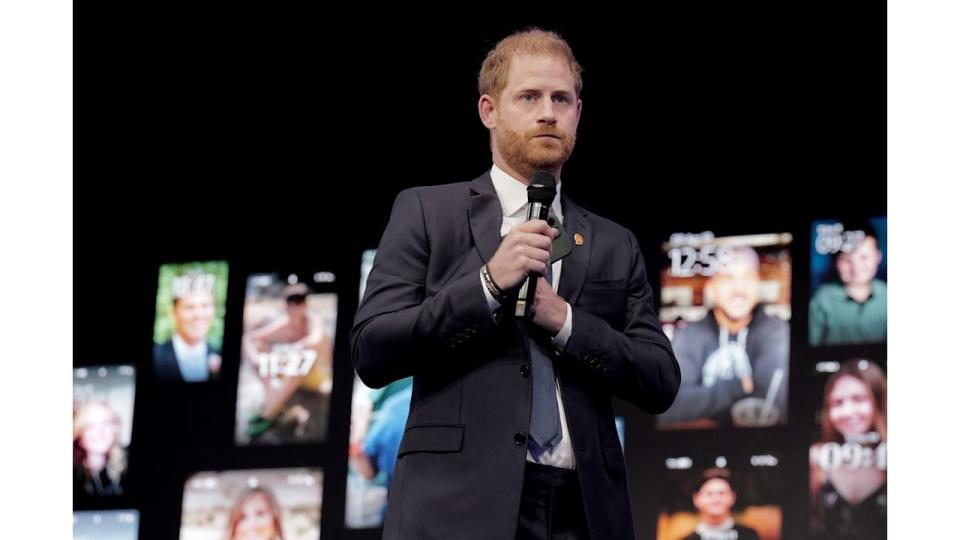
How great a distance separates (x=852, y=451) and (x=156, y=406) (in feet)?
10.5

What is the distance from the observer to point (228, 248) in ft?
22.4

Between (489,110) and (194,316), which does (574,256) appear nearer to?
(489,110)

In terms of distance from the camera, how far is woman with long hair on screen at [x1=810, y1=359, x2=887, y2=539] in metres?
5.66

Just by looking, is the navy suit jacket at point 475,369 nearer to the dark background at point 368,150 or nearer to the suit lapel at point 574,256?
the suit lapel at point 574,256

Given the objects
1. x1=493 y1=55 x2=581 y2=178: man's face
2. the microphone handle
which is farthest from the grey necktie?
x1=493 y1=55 x2=581 y2=178: man's face

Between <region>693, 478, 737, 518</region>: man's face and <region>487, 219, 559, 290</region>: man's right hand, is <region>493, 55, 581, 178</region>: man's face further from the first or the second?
<region>693, 478, 737, 518</region>: man's face

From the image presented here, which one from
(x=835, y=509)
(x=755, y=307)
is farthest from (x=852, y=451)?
(x=755, y=307)

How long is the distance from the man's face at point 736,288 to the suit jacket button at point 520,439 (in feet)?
Answer: 12.0

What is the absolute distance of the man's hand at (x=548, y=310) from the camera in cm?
251

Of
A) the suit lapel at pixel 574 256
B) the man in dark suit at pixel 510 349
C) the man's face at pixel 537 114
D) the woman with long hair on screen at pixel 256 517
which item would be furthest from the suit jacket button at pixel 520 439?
the woman with long hair on screen at pixel 256 517

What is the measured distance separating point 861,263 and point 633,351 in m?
3.49

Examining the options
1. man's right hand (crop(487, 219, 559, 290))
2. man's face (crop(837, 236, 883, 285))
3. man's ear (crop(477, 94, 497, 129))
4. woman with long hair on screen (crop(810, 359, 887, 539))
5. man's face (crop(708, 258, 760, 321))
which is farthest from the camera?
man's face (crop(708, 258, 760, 321))

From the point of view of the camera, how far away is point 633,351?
2.62 m

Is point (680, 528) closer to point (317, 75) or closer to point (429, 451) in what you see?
point (317, 75)
